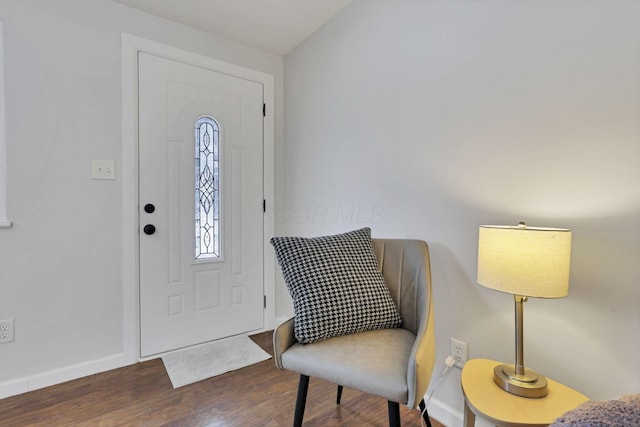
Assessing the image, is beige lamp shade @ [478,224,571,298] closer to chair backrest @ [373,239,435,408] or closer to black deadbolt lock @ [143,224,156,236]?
chair backrest @ [373,239,435,408]

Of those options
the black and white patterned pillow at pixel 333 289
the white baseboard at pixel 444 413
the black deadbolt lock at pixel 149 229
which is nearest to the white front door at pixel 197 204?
the black deadbolt lock at pixel 149 229

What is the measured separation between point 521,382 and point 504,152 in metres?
0.82

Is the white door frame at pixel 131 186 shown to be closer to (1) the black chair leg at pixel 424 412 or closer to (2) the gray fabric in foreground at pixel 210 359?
(2) the gray fabric in foreground at pixel 210 359

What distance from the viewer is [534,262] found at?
878 mm

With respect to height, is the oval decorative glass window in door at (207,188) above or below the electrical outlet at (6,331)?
above

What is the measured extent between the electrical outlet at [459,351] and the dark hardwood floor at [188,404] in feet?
1.06

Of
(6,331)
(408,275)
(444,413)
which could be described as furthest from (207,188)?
(444,413)

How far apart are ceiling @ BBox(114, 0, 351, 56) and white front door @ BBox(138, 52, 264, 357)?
29cm

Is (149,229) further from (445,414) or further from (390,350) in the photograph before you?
(445,414)

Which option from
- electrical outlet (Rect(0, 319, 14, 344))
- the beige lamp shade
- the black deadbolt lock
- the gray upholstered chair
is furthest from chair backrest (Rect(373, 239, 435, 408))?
electrical outlet (Rect(0, 319, 14, 344))

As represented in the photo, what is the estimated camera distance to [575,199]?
1032 mm

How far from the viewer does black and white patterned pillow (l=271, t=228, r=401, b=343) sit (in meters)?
1.20

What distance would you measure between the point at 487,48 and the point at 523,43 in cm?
14

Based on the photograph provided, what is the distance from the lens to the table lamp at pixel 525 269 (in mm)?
870
